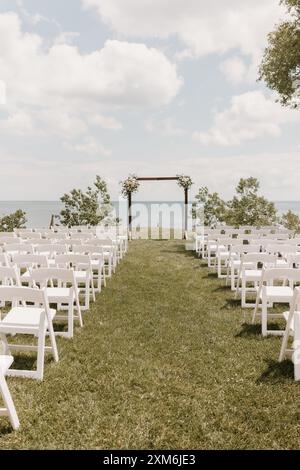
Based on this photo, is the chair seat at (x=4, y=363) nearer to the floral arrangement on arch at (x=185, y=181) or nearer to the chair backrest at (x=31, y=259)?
the chair backrest at (x=31, y=259)

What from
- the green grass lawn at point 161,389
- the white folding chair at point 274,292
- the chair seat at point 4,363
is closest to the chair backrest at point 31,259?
the green grass lawn at point 161,389

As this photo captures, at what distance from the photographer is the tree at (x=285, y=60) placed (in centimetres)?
1402

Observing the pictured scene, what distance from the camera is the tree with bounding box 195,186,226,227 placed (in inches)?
748

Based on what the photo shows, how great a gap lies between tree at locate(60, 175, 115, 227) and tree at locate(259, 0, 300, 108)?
8.40 meters

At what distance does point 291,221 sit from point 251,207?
195 centimetres

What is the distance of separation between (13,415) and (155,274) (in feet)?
25.3

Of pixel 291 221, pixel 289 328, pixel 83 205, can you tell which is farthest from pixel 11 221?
pixel 289 328

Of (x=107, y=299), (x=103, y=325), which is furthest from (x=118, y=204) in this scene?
(x=103, y=325)

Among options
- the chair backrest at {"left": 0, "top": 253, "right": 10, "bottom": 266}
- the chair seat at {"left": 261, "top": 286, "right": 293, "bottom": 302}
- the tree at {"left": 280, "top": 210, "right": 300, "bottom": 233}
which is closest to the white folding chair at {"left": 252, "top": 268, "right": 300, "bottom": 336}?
the chair seat at {"left": 261, "top": 286, "right": 293, "bottom": 302}

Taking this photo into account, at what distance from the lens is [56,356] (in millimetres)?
5047

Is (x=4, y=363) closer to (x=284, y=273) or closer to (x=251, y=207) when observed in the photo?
(x=284, y=273)

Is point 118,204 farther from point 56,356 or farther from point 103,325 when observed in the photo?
point 56,356

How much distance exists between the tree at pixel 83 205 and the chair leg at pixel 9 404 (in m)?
16.0

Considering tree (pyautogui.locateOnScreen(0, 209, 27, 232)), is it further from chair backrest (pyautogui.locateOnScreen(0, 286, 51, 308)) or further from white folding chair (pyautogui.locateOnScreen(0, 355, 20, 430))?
white folding chair (pyautogui.locateOnScreen(0, 355, 20, 430))
